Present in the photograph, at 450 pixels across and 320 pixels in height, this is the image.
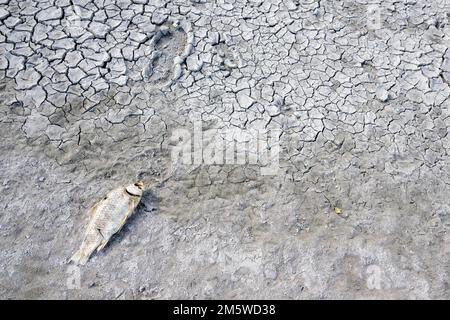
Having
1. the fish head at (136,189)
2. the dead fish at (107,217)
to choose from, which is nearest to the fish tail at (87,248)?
the dead fish at (107,217)

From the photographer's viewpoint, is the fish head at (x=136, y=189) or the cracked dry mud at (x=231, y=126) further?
the fish head at (x=136, y=189)

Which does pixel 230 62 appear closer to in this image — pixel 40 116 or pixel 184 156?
pixel 184 156

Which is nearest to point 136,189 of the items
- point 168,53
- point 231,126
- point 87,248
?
point 87,248

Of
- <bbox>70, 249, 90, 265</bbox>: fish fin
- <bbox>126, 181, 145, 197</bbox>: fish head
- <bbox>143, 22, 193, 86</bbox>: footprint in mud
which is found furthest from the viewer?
<bbox>143, 22, 193, 86</bbox>: footprint in mud

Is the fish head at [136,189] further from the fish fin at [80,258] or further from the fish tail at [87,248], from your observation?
the fish fin at [80,258]

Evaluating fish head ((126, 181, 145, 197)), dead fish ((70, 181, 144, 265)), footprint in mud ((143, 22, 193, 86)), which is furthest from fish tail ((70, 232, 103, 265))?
footprint in mud ((143, 22, 193, 86))

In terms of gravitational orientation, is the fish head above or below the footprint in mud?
below

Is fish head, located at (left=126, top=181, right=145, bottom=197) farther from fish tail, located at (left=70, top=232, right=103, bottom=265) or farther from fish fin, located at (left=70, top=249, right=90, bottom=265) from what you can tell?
fish fin, located at (left=70, top=249, right=90, bottom=265)
